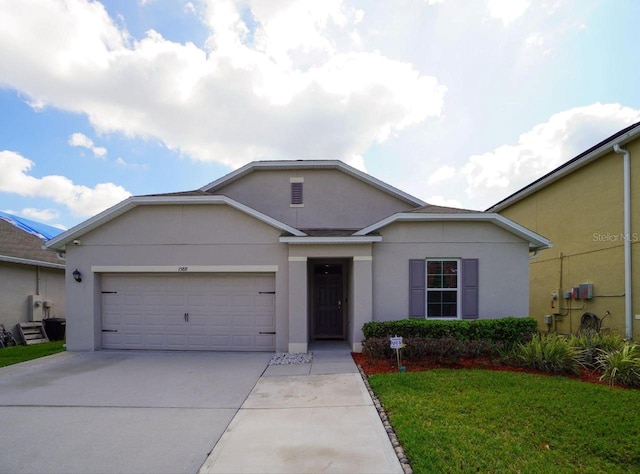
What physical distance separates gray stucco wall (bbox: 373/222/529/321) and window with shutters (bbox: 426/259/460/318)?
1.06ft

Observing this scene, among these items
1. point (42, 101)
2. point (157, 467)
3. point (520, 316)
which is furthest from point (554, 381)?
point (42, 101)

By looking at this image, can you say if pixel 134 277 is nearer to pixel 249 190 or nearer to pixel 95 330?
pixel 95 330

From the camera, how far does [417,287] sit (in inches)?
362

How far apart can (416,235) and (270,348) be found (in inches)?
199

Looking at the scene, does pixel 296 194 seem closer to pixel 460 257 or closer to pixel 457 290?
pixel 460 257

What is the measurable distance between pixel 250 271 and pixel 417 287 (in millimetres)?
4565

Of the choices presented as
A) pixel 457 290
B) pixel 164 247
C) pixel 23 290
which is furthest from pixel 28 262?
pixel 457 290

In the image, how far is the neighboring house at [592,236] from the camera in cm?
963

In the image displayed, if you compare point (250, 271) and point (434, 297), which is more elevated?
point (250, 271)

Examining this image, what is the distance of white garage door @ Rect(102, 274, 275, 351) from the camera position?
943cm

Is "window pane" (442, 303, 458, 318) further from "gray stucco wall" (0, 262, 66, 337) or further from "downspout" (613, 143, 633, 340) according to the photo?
"gray stucco wall" (0, 262, 66, 337)

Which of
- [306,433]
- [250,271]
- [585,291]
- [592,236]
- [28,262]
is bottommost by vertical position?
[306,433]

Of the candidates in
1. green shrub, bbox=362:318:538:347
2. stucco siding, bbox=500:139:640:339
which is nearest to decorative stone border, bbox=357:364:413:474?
green shrub, bbox=362:318:538:347

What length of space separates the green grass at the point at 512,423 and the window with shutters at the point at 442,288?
2.83m
